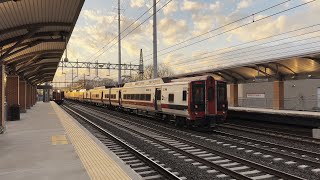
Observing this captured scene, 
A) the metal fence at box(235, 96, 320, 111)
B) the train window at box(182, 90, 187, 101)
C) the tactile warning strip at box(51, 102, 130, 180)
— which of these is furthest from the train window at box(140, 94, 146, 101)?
the metal fence at box(235, 96, 320, 111)

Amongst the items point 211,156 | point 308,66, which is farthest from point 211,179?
point 308,66

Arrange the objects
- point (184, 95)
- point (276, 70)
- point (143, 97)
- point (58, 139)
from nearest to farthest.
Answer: point (58, 139) → point (184, 95) → point (276, 70) → point (143, 97)

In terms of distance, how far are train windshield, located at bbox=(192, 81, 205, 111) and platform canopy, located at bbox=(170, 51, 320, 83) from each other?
606cm

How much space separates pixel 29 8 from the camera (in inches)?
446

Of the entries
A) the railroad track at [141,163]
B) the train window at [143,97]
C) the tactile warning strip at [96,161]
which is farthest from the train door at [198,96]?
the train window at [143,97]

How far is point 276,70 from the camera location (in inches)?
918

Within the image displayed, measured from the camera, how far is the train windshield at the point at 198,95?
56.0 feet

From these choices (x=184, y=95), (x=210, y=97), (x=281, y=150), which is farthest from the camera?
(x=184, y=95)

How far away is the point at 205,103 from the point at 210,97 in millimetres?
442

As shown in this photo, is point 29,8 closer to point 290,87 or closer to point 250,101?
point 250,101

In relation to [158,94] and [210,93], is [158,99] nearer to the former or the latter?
[158,94]

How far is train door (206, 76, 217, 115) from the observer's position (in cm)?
1725

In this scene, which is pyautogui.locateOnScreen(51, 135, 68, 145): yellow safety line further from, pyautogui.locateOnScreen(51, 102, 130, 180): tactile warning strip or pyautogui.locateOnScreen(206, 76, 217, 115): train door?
pyautogui.locateOnScreen(206, 76, 217, 115): train door

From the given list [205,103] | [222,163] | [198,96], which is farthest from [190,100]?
[222,163]
